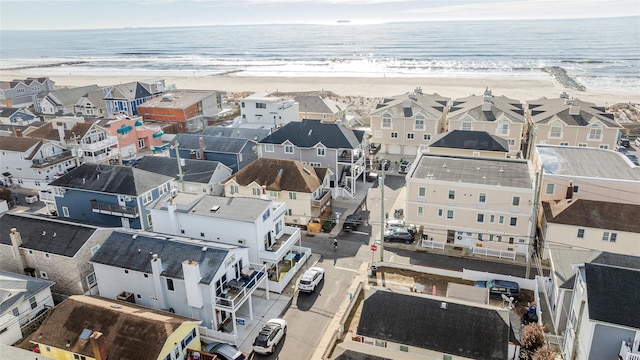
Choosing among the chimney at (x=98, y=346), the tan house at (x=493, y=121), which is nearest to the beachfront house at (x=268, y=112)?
the tan house at (x=493, y=121)

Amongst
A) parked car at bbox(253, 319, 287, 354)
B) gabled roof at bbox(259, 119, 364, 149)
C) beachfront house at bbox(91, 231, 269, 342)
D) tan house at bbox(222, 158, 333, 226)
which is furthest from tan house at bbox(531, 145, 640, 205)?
beachfront house at bbox(91, 231, 269, 342)

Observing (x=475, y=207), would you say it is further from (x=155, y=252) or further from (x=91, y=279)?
(x=91, y=279)

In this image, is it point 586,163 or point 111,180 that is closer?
point 111,180

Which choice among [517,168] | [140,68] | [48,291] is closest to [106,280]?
[48,291]

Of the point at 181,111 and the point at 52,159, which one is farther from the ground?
the point at 181,111

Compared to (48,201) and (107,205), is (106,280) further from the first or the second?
(48,201)

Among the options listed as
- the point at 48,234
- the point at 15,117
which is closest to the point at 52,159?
the point at 48,234
